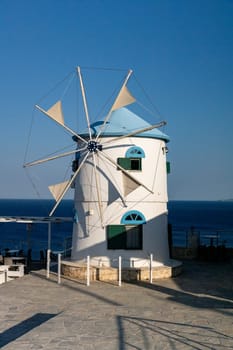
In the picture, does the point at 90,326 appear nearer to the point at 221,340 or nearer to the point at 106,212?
the point at 221,340

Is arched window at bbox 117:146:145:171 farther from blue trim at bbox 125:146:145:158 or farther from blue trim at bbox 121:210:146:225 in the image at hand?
blue trim at bbox 121:210:146:225

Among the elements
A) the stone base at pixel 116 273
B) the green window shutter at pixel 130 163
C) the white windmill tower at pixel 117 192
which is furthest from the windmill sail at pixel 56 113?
the stone base at pixel 116 273

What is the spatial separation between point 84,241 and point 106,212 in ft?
4.96

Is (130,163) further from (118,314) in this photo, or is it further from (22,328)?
(22,328)

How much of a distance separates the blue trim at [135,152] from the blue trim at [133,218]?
2169 millimetres

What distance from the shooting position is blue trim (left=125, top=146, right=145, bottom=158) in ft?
55.3

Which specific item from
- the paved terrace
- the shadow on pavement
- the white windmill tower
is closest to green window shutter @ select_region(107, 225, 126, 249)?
the white windmill tower

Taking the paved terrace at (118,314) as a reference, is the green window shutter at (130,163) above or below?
above

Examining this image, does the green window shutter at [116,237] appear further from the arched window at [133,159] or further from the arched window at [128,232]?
the arched window at [133,159]

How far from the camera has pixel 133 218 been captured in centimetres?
1664

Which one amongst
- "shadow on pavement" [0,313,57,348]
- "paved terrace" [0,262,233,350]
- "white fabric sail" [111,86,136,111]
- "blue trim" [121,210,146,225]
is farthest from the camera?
"blue trim" [121,210,146,225]

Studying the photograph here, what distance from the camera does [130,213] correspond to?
1662 cm

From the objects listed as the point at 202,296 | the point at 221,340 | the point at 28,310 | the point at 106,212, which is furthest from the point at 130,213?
the point at 221,340

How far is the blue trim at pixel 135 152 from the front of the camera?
16.8 meters
